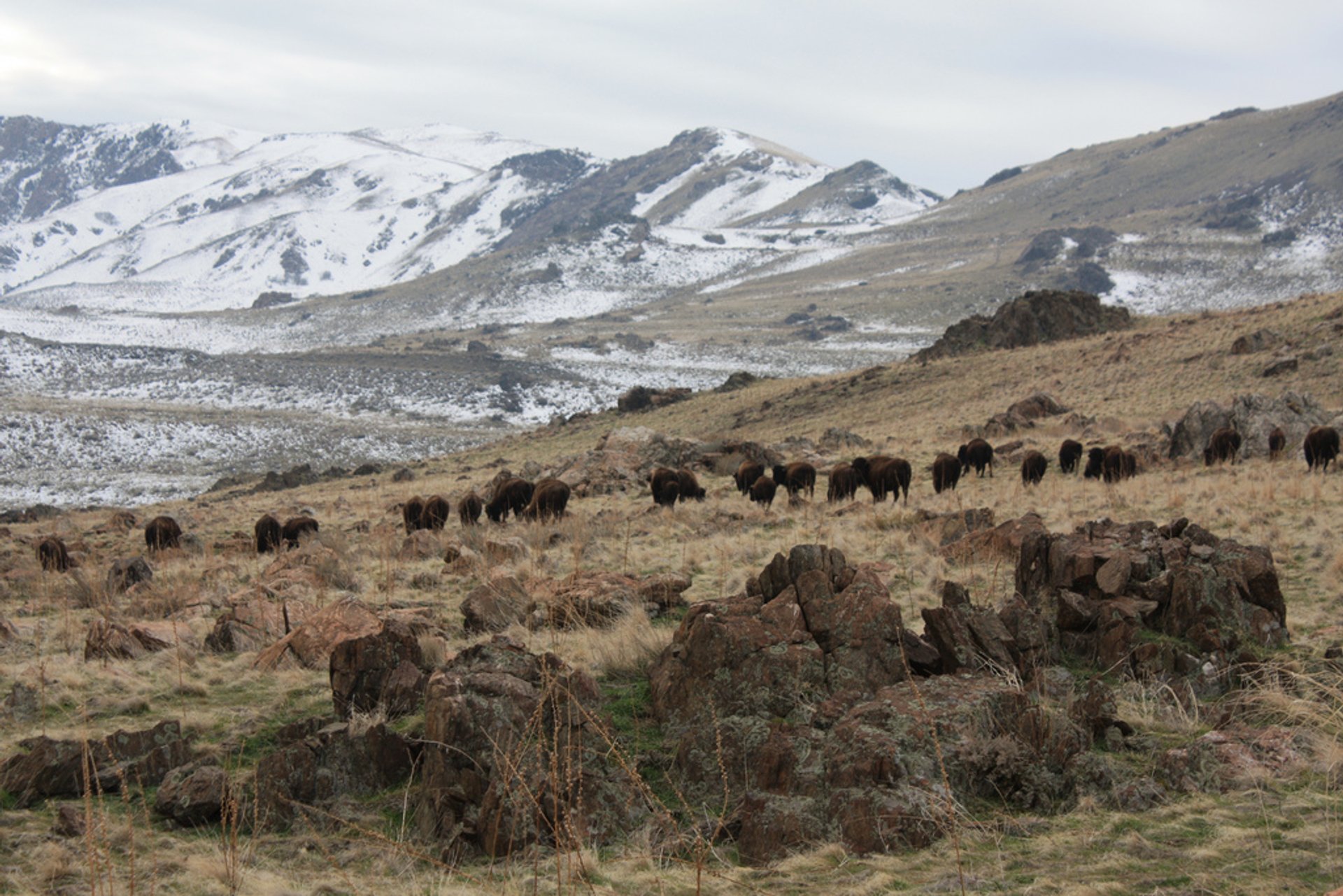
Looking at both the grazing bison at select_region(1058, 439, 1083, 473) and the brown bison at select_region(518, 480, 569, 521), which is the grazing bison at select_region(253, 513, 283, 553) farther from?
the grazing bison at select_region(1058, 439, 1083, 473)

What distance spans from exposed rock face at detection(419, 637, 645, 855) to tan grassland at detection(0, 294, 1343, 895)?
176 mm

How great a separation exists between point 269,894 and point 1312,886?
4.26 meters

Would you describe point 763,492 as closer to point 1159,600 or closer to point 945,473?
point 945,473

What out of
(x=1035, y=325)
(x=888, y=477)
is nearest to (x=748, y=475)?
(x=888, y=477)

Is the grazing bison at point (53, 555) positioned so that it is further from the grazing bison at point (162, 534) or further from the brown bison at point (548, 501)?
the brown bison at point (548, 501)

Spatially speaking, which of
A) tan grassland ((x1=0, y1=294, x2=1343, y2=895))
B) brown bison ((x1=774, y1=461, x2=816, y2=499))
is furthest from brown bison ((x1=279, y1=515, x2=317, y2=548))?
brown bison ((x1=774, y1=461, x2=816, y2=499))

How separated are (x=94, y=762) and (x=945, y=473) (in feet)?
57.7

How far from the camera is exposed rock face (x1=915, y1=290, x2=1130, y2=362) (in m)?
51.7

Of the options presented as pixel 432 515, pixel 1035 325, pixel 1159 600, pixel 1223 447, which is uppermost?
pixel 1035 325

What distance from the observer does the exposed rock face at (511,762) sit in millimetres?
4836

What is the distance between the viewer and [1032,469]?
2012cm

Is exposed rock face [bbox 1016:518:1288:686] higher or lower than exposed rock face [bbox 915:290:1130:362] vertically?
lower

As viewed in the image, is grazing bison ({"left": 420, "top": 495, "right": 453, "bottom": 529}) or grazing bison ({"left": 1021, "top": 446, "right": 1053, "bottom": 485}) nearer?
grazing bison ({"left": 420, "top": 495, "right": 453, "bottom": 529})

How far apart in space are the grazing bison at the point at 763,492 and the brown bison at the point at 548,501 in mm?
3931
